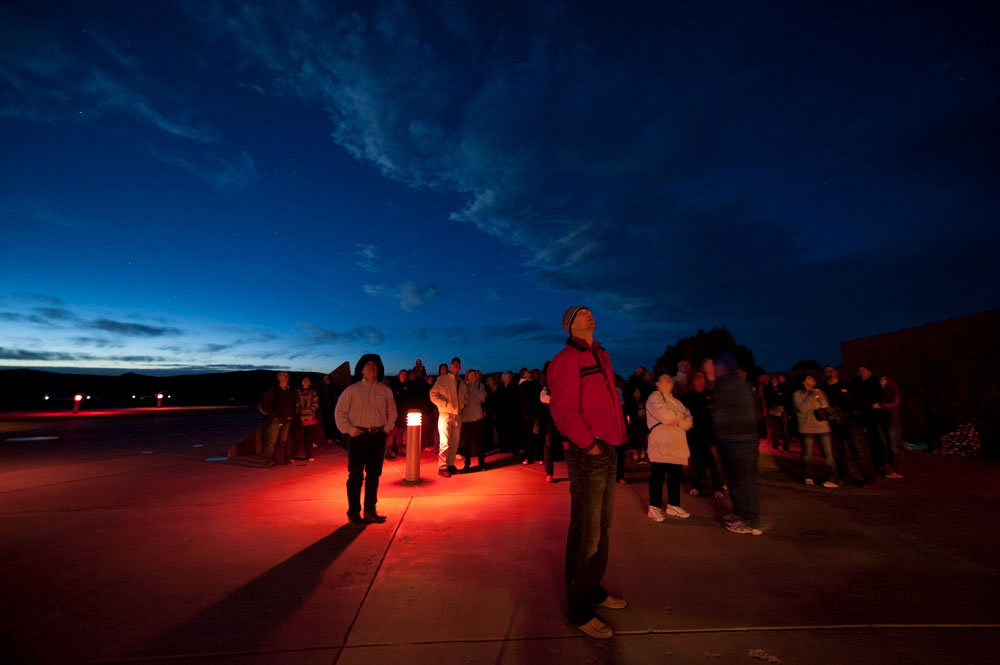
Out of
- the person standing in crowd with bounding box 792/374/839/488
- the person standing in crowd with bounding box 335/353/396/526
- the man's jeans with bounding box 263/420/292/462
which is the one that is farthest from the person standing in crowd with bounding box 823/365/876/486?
the man's jeans with bounding box 263/420/292/462

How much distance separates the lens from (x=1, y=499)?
230 inches

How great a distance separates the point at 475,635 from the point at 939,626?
2738 mm

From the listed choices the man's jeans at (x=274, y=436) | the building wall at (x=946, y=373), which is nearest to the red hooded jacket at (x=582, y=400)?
the man's jeans at (x=274, y=436)

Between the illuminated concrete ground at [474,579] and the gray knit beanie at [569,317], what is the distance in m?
1.82

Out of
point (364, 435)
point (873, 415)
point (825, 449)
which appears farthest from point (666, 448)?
point (873, 415)

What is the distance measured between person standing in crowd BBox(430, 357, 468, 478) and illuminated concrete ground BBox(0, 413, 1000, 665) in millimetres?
1324

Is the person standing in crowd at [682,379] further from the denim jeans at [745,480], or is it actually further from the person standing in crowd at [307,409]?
the person standing in crowd at [307,409]

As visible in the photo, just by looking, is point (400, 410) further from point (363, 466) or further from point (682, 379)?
point (682, 379)

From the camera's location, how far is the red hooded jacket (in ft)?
8.93

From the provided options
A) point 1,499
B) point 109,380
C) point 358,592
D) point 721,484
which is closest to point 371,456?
point 358,592

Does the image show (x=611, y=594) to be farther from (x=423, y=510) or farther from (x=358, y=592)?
(x=423, y=510)

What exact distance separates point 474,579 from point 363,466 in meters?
2.05

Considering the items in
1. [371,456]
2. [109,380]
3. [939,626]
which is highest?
[109,380]

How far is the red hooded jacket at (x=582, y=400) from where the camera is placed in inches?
107
